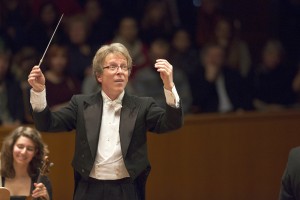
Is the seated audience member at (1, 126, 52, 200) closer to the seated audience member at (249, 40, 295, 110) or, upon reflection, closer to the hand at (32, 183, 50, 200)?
the hand at (32, 183, 50, 200)

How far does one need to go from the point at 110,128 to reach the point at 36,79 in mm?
410

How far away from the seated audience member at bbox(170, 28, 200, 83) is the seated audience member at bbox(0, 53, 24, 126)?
1401 millimetres

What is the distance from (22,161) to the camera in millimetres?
4816

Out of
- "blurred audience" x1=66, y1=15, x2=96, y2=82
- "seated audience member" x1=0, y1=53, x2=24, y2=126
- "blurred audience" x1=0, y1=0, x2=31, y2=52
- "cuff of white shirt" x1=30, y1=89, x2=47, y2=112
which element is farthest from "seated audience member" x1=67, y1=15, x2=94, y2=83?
"cuff of white shirt" x1=30, y1=89, x2=47, y2=112

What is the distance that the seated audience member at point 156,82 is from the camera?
269 inches

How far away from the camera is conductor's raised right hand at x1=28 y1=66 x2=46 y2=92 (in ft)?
12.8

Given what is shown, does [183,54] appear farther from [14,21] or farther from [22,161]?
[22,161]

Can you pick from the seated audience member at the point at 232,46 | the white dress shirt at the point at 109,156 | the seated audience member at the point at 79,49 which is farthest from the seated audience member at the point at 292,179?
the seated audience member at the point at 232,46

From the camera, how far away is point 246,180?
690 centimetres

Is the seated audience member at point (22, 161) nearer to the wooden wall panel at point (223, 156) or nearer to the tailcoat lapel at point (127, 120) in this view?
the tailcoat lapel at point (127, 120)

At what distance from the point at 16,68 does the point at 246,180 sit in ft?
6.43

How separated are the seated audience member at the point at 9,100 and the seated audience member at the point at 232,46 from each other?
1.88m

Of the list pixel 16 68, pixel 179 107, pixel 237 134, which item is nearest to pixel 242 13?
pixel 237 134

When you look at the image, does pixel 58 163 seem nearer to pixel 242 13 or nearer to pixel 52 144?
pixel 52 144
